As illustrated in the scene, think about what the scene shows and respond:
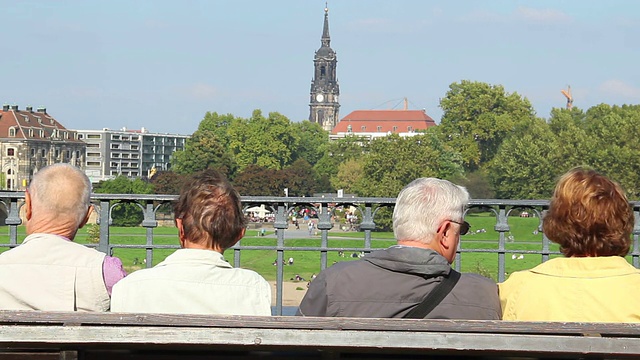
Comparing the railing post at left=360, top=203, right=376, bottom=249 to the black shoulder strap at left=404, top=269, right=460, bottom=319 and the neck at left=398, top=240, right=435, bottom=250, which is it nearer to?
the neck at left=398, top=240, right=435, bottom=250

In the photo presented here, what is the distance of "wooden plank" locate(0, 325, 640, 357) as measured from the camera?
269cm

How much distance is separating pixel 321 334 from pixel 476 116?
9921 cm

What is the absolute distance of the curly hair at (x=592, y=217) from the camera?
3639mm

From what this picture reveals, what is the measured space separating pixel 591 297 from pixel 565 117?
81.9 m

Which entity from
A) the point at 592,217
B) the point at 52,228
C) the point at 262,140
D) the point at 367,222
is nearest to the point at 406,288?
the point at 592,217

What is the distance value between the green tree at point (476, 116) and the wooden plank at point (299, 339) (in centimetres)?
9615

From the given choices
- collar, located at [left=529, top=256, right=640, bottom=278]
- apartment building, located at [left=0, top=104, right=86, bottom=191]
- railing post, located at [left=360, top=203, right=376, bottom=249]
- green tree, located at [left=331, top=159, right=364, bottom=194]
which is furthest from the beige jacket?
apartment building, located at [left=0, top=104, right=86, bottom=191]

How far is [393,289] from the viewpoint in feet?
11.6

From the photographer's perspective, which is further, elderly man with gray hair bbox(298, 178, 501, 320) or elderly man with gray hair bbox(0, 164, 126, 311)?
elderly man with gray hair bbox(0, 164, 126, 311)

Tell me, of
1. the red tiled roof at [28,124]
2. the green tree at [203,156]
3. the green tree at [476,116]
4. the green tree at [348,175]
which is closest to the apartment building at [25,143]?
the red tiled roof at [28,124]

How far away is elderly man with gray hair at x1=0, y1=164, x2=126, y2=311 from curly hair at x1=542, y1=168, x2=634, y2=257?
1463 millimetres

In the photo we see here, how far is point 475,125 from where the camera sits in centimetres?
10081

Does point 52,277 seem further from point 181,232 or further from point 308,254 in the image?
point 308,254

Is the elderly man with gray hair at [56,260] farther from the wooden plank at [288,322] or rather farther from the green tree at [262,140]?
the green tree at [262,140]
